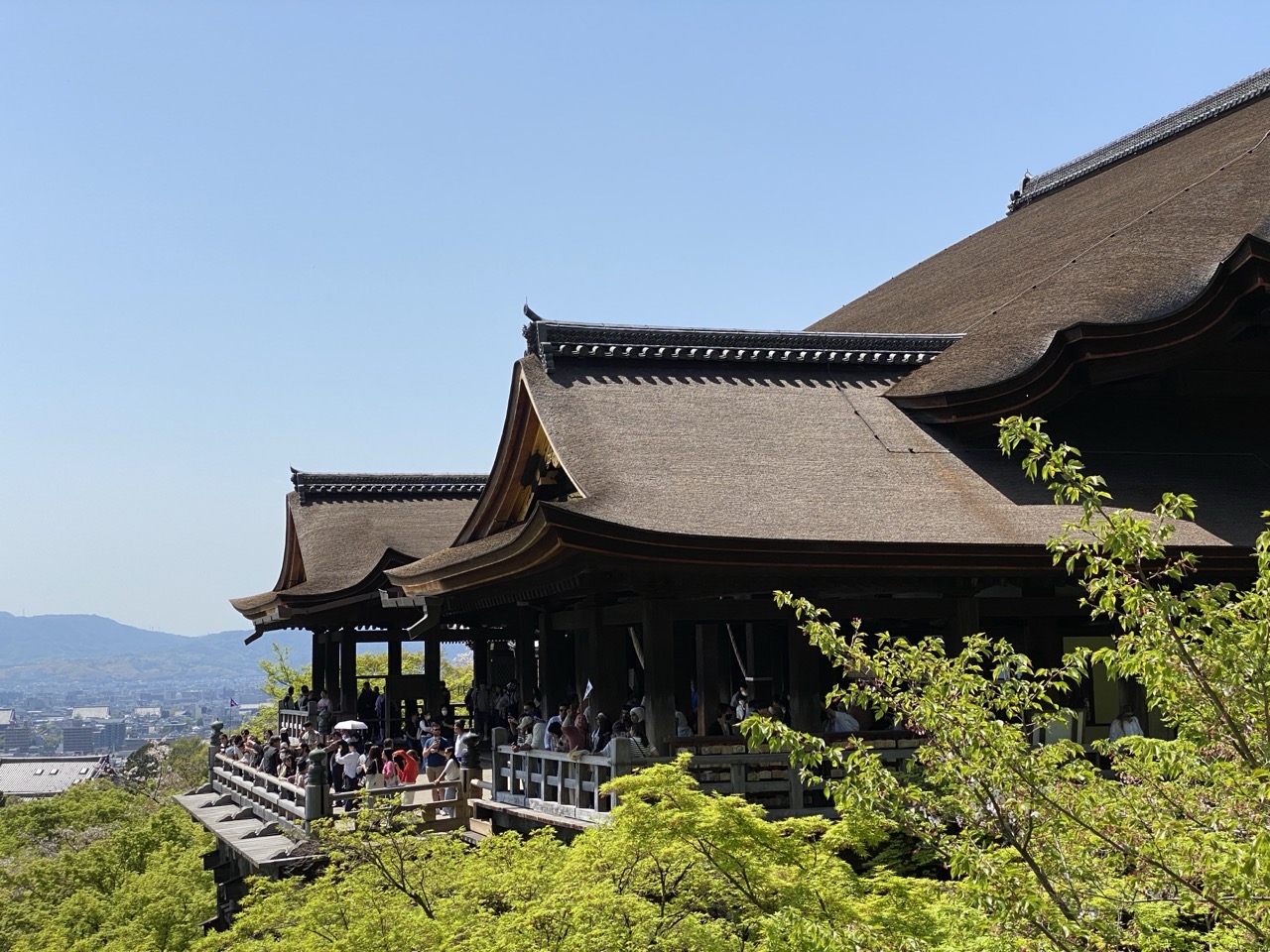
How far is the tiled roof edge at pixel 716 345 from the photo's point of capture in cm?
1847

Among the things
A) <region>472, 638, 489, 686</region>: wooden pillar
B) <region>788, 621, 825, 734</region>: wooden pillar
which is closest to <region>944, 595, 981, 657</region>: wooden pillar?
<region>788, 621, 825, 734</region>: wooden pillar

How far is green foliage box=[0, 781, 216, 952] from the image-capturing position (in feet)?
80.7

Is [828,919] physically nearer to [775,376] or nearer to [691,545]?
[691,545]

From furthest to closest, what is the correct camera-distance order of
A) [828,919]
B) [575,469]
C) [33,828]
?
[33,828]
[575,469]
[828,919]

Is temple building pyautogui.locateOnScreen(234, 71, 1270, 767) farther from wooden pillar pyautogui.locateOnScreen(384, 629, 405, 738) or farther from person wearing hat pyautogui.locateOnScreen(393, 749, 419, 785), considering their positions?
wooden pillar pyautogui.locateOnScreen(384, 629, 405, 738)

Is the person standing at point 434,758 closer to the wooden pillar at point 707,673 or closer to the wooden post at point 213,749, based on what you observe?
the wooden pillar at point 707,673

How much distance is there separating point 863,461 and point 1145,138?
19152 mm

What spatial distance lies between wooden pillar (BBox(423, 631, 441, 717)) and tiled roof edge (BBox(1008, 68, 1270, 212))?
64.8 ft

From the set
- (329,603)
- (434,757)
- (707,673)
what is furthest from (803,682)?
(329,603)

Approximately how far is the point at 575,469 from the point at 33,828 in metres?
45.5

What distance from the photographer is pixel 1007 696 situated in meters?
6.89

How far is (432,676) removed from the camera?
26.4 meters

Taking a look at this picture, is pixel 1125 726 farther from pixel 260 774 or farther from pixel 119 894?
pixel 119 894

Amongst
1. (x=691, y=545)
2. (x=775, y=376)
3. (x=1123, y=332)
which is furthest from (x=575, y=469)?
(x=1123, y=332)
